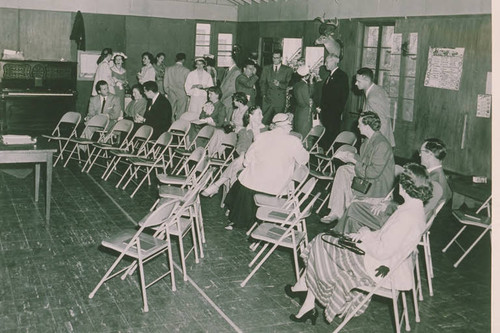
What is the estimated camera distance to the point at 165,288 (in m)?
4.91

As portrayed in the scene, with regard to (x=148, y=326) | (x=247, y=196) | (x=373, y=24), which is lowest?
(x=148, y=326)

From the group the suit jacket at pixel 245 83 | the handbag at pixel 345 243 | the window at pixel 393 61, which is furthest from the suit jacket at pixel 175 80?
the handbag at pixel 345 243

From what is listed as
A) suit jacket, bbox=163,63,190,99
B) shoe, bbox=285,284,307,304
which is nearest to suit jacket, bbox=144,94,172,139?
suit jacket, bbox=163,63,190,99

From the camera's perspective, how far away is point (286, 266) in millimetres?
5594

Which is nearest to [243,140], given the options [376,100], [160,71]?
[376,100]

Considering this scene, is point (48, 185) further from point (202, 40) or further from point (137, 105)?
point (202, 40)

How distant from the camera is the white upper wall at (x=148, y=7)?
43.9 feet

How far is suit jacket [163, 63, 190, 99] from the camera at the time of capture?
1221 centimetres

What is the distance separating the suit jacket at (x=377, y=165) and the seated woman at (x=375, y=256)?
1.59 meters

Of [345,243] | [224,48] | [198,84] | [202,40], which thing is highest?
[202,40]

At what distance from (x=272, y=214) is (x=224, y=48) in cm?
1078

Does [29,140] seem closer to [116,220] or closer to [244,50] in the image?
[116,220]

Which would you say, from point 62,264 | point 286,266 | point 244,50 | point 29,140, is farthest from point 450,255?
point 244,50

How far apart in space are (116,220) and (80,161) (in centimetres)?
315
